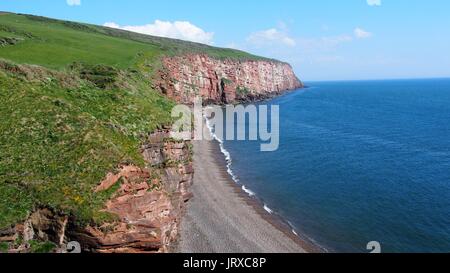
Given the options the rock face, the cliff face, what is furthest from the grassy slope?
the cliff face

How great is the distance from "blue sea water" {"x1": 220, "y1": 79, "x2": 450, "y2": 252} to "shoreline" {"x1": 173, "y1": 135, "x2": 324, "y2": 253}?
2.14m

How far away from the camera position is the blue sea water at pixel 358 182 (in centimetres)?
3745

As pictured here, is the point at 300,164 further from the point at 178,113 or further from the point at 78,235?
the point at 78,235

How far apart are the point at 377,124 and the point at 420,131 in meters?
13.0

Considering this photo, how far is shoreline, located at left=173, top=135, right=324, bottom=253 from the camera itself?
3344cm

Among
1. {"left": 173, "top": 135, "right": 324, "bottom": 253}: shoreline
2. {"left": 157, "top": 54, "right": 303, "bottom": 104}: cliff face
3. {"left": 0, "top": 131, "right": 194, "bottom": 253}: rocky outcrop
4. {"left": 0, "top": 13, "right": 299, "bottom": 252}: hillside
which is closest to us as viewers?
{"left": 0, "top": 131, "right": 194, "bottom": 253}: rocky outcrop

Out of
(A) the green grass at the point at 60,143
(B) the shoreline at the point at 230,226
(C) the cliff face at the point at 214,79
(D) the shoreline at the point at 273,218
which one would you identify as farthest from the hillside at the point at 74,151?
(C) the cliff face at the point at 214,79

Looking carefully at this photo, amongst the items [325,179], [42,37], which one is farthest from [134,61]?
[325,179]

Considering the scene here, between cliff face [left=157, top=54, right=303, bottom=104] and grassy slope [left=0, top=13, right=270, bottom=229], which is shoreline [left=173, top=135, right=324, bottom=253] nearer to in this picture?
grassy slope [left=0, top=13, right=270, bottom=229]

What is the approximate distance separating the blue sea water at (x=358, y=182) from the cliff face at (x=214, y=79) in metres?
25.3

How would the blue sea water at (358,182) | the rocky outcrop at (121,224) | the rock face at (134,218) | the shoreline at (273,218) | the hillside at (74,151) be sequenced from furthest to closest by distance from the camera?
the blue sea water at (358,182), the shoreline at (273,218), the rock face at (134,218), the hillside at (74,151), the rocky outcrop at (121,224)

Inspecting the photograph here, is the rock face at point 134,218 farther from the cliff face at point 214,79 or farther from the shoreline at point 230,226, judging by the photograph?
the cliff face at point 214,79

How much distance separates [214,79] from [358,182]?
254 feet

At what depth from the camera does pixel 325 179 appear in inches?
2076
